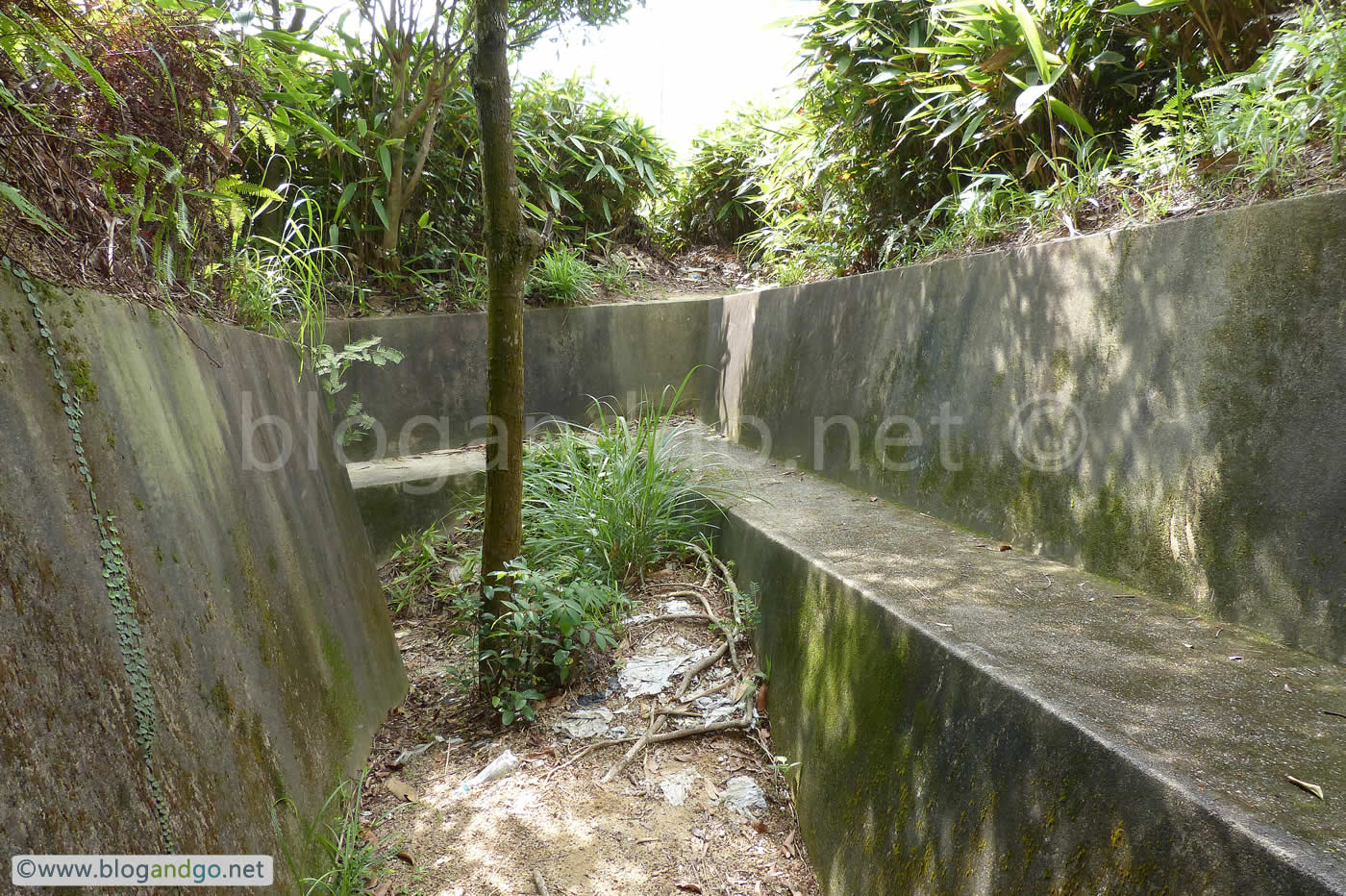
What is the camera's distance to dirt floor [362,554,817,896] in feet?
6.05

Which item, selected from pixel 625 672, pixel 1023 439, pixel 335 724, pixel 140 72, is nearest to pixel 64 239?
pixel 140 72

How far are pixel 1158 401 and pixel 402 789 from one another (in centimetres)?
213

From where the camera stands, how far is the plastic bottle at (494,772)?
2.17 meters

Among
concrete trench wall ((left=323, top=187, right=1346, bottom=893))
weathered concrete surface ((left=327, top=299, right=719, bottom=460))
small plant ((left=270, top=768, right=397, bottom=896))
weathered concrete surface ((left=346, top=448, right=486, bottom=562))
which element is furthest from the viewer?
weathered concrete surface ((left=327, top=299, right=719, bottom=460))

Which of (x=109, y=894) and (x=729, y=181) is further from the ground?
(x=729, y=181)

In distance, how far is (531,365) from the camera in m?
4.82

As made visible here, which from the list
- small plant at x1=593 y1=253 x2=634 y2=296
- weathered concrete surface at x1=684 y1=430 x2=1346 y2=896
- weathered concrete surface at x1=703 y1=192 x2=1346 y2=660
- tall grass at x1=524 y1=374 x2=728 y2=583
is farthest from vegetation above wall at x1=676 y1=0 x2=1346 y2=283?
small plant at x1=593 y1=253 x2=634 y2=296

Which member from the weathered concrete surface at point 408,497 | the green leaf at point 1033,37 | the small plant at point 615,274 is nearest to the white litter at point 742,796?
the weathered concrete surface at point 408,497

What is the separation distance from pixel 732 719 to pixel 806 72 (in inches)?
121

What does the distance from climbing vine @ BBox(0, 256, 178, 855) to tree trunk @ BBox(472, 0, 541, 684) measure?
1137mm

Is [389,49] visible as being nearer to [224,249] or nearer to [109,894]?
[224,249]

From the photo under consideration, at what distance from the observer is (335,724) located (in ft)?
6.32

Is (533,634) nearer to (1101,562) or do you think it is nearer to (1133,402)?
(1101,562)

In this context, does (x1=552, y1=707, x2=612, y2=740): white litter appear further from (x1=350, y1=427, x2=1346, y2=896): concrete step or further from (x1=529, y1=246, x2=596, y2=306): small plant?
(x1=529, y1=246, x2=596, y2=306): small plant
